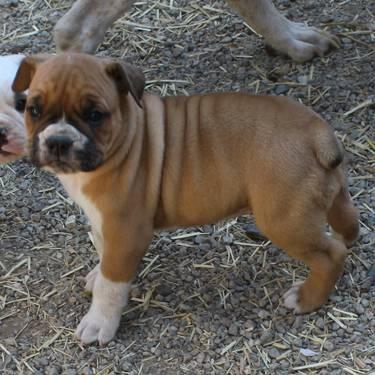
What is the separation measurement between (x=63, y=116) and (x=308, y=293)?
4.20 feet

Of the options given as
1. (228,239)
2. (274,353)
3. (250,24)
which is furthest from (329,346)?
(250,24)

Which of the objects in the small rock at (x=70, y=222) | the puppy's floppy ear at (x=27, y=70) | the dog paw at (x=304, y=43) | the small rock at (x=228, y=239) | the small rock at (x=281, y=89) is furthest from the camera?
the dog paw at (x=304, y=43)

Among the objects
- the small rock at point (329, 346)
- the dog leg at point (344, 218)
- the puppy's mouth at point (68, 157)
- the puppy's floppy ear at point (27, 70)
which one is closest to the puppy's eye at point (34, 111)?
the puppy's mouth at point (68, 157)

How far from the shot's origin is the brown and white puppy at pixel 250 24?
4.63 metres

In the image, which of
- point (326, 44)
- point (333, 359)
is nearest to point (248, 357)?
point (333, 359)

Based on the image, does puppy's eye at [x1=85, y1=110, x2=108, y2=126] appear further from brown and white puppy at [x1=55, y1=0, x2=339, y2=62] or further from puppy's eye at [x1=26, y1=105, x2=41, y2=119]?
brown and white puppy at [x1=55, y1=0, x2=339, y2=62]

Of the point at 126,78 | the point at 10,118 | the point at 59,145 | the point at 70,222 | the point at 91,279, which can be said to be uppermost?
the point at 126,78

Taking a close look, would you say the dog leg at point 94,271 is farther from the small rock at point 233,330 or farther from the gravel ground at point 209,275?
the small rock at point 233,330

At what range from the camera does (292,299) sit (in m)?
3.66

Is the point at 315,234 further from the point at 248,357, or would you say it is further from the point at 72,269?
the point at 72,269

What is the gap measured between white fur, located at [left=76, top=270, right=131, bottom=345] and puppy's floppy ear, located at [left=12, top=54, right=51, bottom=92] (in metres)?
0.82

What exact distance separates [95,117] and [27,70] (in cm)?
43

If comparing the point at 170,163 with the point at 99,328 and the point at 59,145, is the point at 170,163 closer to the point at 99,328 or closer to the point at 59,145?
the point at 59,145

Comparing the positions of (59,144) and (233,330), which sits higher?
(59,144)
